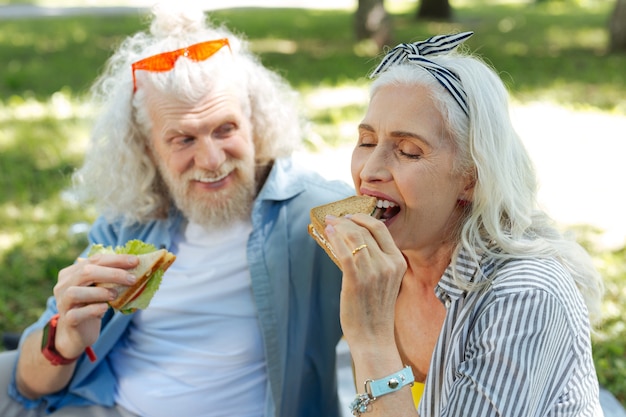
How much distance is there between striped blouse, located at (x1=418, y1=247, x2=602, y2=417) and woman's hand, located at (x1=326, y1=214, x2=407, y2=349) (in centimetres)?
23

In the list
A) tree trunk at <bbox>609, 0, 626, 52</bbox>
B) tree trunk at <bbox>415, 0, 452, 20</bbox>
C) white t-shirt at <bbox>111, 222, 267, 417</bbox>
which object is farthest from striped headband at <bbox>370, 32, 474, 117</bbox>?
tree trunk at <bbox>415, 0, 452, 20</bbox>

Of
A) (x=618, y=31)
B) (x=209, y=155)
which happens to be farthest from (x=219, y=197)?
(x=618, y=31)

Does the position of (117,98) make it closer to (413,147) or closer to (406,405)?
(413,147)

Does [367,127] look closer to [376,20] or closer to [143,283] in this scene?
[143,283]

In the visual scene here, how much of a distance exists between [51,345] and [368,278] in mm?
1477

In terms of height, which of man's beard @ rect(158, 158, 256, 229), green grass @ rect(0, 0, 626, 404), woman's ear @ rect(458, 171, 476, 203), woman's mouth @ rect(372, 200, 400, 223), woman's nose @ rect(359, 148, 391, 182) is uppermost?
woman's nose @ rect(359, 148, 391, 182)

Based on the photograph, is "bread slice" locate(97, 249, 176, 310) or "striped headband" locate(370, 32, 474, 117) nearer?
"striped headband" locate(370, 32, 474, 117)

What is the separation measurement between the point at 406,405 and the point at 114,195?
1.88 metres

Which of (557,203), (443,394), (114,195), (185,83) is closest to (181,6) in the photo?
(185,83)

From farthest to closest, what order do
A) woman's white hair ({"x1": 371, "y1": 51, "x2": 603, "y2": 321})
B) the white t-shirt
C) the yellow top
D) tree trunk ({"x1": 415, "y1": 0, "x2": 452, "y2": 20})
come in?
1. tree trunk ({"x1": 415, "y1": 0, "x2": 452, "y2": 20})
2. the white t-shirt
3. the yellow top
4. woman's white hair ({"x1": 371, "y1": 51, "x2": 603, "y2": 321})

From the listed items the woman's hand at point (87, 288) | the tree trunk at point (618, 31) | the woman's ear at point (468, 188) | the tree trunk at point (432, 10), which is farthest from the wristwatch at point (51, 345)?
the tree trunk at point (432, 10)

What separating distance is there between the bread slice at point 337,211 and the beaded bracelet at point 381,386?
392mm

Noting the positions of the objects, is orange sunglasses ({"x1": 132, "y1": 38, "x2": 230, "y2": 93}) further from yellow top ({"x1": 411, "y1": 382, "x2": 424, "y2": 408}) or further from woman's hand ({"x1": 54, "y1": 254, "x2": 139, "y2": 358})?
yellow top ({"x1": 411, "y1": 382, "x2": 424, "y2": 408})

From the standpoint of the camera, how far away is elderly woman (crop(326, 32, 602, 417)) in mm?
2158
